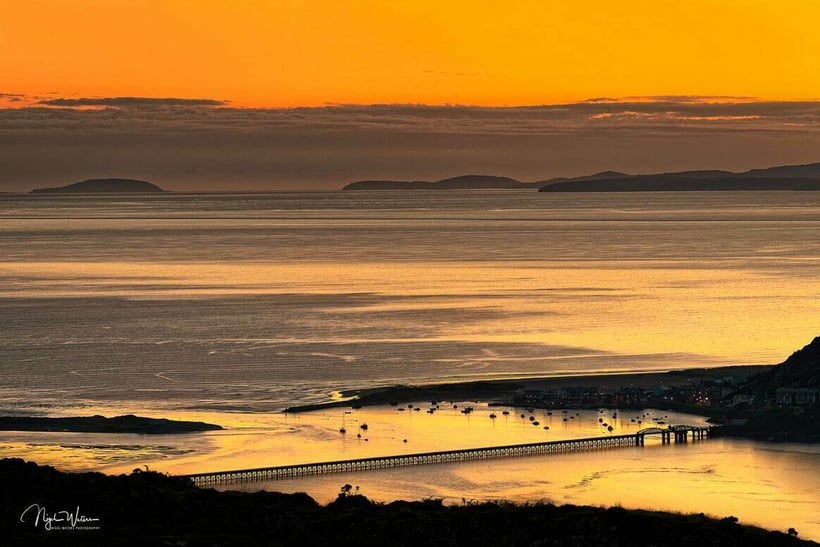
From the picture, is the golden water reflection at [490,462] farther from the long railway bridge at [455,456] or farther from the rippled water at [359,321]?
the rippled water at [359,321]

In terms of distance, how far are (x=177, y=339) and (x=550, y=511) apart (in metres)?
60.8

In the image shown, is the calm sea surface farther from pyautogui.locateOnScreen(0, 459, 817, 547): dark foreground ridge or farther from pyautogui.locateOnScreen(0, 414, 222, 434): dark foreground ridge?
pyautogui.locateOnScreen(0, 459, 817, 547): dark foreground ridge

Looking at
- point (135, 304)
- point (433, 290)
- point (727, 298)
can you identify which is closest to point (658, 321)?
point (727, 298)


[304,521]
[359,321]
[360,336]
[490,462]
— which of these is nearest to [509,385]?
[490,462]

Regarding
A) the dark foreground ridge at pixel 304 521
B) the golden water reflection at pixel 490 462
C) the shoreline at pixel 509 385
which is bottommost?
the dark foreground ridge at pixel 304 521

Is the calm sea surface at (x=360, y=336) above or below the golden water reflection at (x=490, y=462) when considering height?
above

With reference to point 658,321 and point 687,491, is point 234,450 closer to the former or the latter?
point 687,491

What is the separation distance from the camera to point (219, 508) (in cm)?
4050

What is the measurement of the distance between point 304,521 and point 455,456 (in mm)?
25222

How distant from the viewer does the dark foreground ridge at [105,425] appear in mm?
68312

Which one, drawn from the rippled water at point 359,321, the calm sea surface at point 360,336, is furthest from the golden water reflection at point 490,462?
the rippled water at point 359,321

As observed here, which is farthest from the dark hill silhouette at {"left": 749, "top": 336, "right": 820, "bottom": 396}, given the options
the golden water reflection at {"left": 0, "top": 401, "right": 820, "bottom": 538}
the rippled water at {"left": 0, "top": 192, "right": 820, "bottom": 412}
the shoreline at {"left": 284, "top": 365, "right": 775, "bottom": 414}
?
the rippled water at {"left": 0, "top": 192, "right": 820, "bottom": 412}

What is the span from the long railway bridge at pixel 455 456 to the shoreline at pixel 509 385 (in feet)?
29.0

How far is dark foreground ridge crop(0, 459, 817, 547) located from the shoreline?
1257 inches
